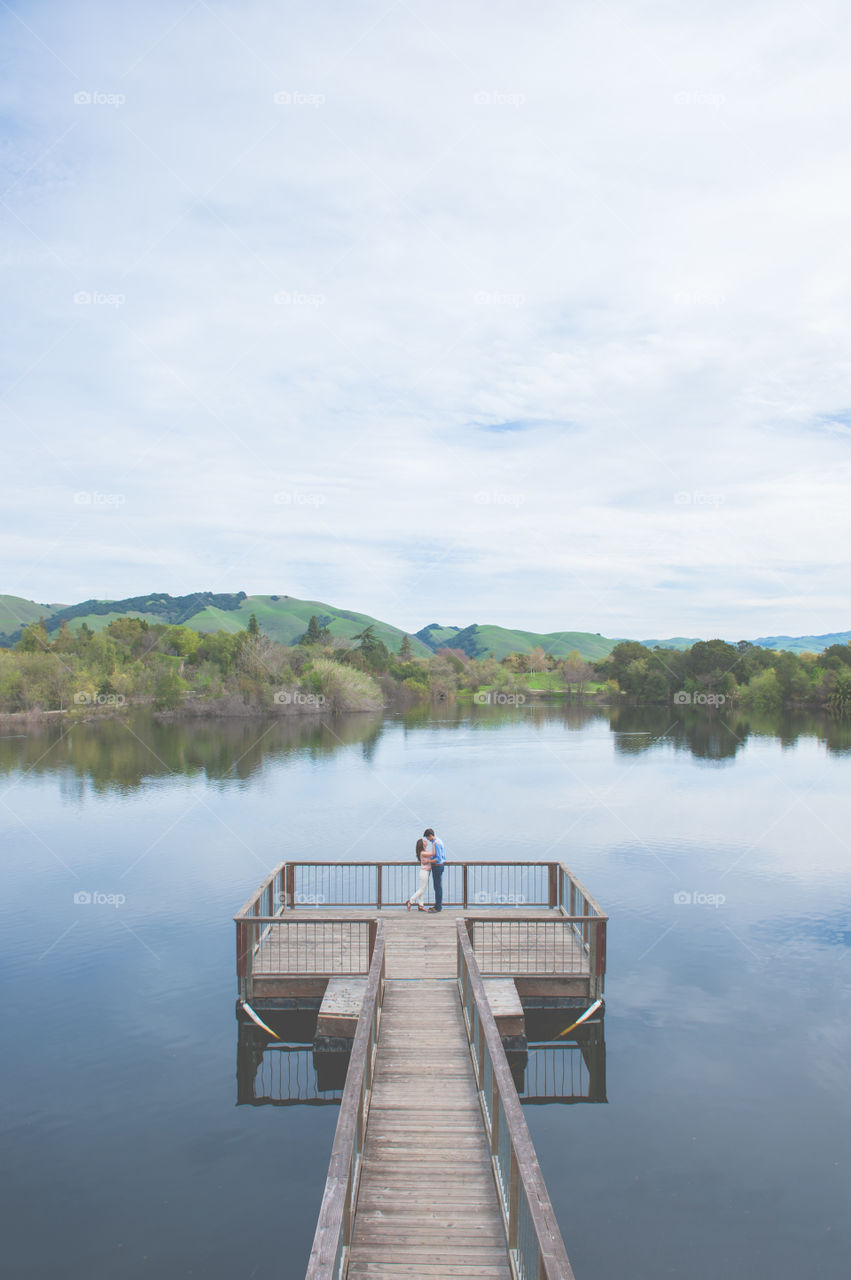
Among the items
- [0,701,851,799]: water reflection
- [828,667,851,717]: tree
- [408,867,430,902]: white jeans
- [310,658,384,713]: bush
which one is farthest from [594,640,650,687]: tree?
[408,867,430,902]: white jeans

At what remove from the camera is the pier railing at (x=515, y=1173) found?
20.0 ft

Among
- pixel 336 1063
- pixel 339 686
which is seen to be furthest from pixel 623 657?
pixel 336 1063

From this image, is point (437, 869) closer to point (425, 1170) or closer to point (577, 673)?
point (425, 1170)

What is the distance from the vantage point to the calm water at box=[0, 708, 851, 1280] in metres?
10.2

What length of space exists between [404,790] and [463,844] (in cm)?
1398

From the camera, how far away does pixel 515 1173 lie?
7621 millimetres

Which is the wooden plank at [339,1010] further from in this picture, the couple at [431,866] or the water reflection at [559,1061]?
the couple at [431,866]

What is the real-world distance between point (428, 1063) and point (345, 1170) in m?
4.56

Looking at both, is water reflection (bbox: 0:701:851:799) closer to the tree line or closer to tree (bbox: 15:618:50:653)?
the tree line

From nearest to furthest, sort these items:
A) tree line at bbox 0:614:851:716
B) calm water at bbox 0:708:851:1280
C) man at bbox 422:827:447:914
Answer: calm water at bbox 0:708:851:1280, man at bbox 422:827:447:914, tree line at bbox 0:614:851:716

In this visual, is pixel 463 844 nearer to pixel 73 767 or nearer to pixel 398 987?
pixel 398 987

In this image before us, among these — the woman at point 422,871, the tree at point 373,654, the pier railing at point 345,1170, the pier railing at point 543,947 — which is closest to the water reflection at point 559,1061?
the pier railing at point 543,947

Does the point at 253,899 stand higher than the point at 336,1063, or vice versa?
the point at 253,899

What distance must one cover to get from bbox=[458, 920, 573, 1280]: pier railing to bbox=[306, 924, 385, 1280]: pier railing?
1.51 meters
